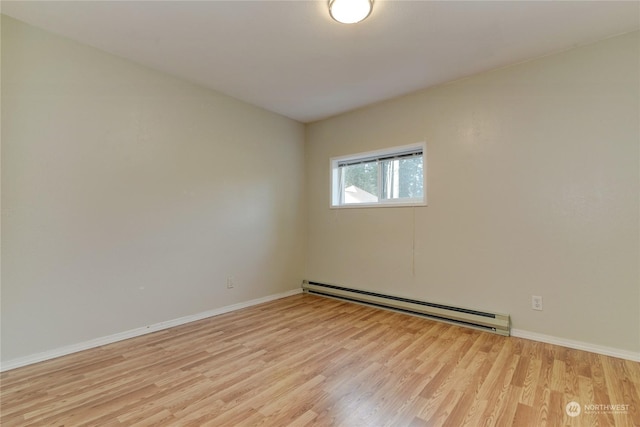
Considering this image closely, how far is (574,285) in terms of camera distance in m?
2.29

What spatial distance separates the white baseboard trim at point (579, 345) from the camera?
2.07 m

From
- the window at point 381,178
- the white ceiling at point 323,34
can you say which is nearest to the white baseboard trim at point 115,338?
the window at point 381,178

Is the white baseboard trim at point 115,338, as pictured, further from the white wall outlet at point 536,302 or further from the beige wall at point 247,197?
the white wall outlet at point 536,302

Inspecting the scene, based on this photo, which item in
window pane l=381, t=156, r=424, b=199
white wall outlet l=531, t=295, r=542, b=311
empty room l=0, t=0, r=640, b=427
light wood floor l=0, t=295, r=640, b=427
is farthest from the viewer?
window pane l=381, t=156, r=424, b=199

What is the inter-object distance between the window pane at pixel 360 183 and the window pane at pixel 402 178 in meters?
0.14

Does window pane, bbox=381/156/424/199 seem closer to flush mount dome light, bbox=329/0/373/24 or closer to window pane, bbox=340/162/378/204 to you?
window pane, bbox=340/162/378/204

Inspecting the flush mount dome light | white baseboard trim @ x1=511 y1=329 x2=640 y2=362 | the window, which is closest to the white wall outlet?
white baseboard trim @ x1=511 y1=329 x2=640 y2=362

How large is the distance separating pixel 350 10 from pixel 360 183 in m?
2.16

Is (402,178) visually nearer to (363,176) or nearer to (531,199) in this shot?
(363,176)

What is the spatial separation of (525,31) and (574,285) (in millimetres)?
1972

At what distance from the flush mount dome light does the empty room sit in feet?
0.05

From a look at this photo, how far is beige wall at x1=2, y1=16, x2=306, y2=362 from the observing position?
6.59ft

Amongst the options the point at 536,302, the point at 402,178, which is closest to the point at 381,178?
the point at 402,178

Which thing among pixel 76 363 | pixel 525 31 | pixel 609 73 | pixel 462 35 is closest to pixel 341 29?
pixel 462 35
